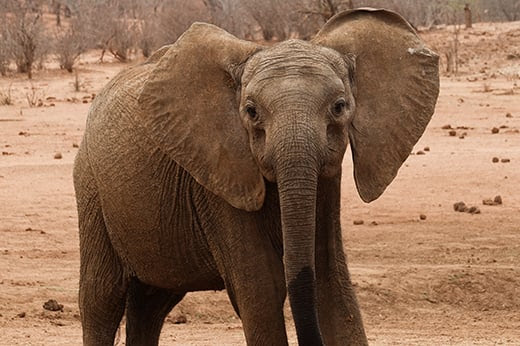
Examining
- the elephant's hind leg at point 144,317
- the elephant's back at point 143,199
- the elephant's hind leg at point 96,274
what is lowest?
the elephant's hind leg at point 144,317

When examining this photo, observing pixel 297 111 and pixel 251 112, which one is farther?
pixel 251 112

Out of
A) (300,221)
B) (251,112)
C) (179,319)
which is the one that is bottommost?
(179,319)

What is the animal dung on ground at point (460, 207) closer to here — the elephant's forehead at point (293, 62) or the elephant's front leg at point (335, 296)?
the elephant's front leg at point (335, 296)

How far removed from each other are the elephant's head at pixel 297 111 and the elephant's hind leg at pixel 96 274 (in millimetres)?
888

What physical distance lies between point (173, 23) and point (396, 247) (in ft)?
65.5

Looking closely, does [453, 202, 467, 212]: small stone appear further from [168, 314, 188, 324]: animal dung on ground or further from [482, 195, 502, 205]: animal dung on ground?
[168, 314, 188, 324]: animal dung on ground

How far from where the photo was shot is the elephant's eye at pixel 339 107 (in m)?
4.45

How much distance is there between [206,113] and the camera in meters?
4.83

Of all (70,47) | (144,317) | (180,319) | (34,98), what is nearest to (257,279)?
(144,317)

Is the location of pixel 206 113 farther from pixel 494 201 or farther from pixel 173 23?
Answer: pixel 173 23

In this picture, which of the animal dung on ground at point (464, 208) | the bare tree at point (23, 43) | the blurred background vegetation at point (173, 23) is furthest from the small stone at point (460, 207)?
the bare tree at point (23, 43)

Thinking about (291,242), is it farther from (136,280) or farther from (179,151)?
(136,280)

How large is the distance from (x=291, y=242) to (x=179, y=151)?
81 cm

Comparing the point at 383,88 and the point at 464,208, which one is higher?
the point at 383,88
